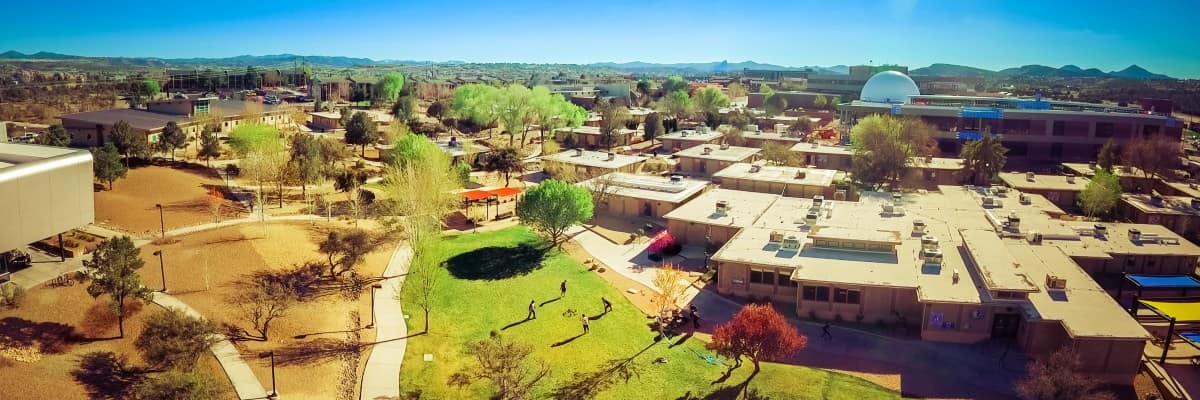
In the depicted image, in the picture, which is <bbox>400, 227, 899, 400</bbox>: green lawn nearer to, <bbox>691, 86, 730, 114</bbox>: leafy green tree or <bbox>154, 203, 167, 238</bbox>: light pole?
<bbox>154, 203, 167, 238</bbox>: light pole

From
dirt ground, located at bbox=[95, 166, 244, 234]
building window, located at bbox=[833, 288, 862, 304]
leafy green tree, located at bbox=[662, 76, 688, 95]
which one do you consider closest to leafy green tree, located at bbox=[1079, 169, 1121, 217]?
building window, located at bbox=[833, 288, 862, 304]

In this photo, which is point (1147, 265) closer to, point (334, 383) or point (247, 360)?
point (334, 383)

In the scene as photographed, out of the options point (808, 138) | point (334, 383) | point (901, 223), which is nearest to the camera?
point (334, 383)

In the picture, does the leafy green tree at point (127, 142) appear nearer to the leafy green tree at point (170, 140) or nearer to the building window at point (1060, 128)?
the leafy green tree at point (170, 140)

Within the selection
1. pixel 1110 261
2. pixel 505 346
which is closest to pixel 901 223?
pixel 1110 261

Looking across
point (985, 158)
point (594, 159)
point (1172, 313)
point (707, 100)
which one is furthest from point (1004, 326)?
point (707, 100)

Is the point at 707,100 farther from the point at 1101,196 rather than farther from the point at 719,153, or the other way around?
the point at 1101,196
